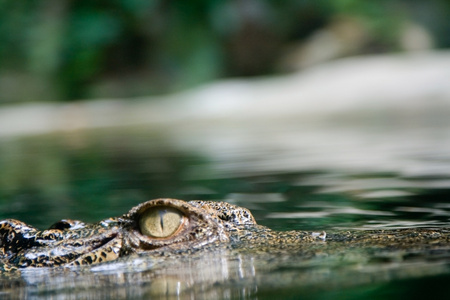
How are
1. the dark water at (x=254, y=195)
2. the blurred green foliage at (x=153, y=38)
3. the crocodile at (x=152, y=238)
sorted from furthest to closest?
the blurred green foliage at (x=153, y=38) → the crocodile at (x=152, y=238) → the dark water at (x=254, y=195)

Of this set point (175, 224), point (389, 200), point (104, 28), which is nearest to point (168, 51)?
point (104, 28)

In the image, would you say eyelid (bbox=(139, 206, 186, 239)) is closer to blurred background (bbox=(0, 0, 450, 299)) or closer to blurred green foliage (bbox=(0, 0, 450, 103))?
blurred background (bbox=(0, 0, 450, 299))

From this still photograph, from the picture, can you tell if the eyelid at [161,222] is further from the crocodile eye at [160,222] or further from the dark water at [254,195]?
the dark water at [254,195]

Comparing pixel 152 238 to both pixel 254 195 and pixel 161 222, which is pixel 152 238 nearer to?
pixel 161 222

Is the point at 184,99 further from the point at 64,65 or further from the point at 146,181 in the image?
the point at 146,181

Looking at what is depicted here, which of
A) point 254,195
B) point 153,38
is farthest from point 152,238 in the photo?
point 153,38

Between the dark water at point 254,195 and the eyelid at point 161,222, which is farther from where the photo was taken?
the eyelid at point 161,222

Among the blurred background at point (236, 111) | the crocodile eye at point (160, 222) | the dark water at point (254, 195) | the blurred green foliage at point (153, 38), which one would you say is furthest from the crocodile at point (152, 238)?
the blurred green foliage at point (153, 38)

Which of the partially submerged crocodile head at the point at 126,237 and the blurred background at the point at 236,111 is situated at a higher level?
the blurred background at the point at 236,111
